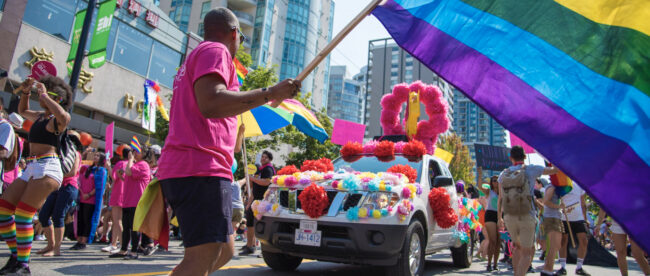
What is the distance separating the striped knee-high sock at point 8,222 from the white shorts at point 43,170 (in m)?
0.27

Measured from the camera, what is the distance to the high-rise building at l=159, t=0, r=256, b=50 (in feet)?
144

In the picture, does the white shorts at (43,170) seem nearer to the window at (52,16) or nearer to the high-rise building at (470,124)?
the window at (52,16)

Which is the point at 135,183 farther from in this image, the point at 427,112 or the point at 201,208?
the point at 427,112

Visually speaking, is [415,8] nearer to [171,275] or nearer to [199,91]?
[199,91]

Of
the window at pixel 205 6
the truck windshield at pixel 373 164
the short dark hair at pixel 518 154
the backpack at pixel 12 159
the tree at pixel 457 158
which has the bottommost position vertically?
the backpack at pixel 12 159

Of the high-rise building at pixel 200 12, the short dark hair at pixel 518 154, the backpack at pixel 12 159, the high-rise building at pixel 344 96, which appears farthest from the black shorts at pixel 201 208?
the high-rise building at pixel 344 96

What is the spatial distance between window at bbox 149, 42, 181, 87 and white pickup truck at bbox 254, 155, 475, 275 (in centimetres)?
2202

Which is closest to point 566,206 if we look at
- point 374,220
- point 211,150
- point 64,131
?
point 374,220

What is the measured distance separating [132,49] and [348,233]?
22.4m

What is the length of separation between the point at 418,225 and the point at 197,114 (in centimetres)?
354

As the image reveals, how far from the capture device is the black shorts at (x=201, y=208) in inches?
81.4

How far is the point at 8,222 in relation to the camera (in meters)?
3.80

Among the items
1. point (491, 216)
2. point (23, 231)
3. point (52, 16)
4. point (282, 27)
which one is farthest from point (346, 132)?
point (282, 27)

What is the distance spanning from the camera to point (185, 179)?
7.03ft
